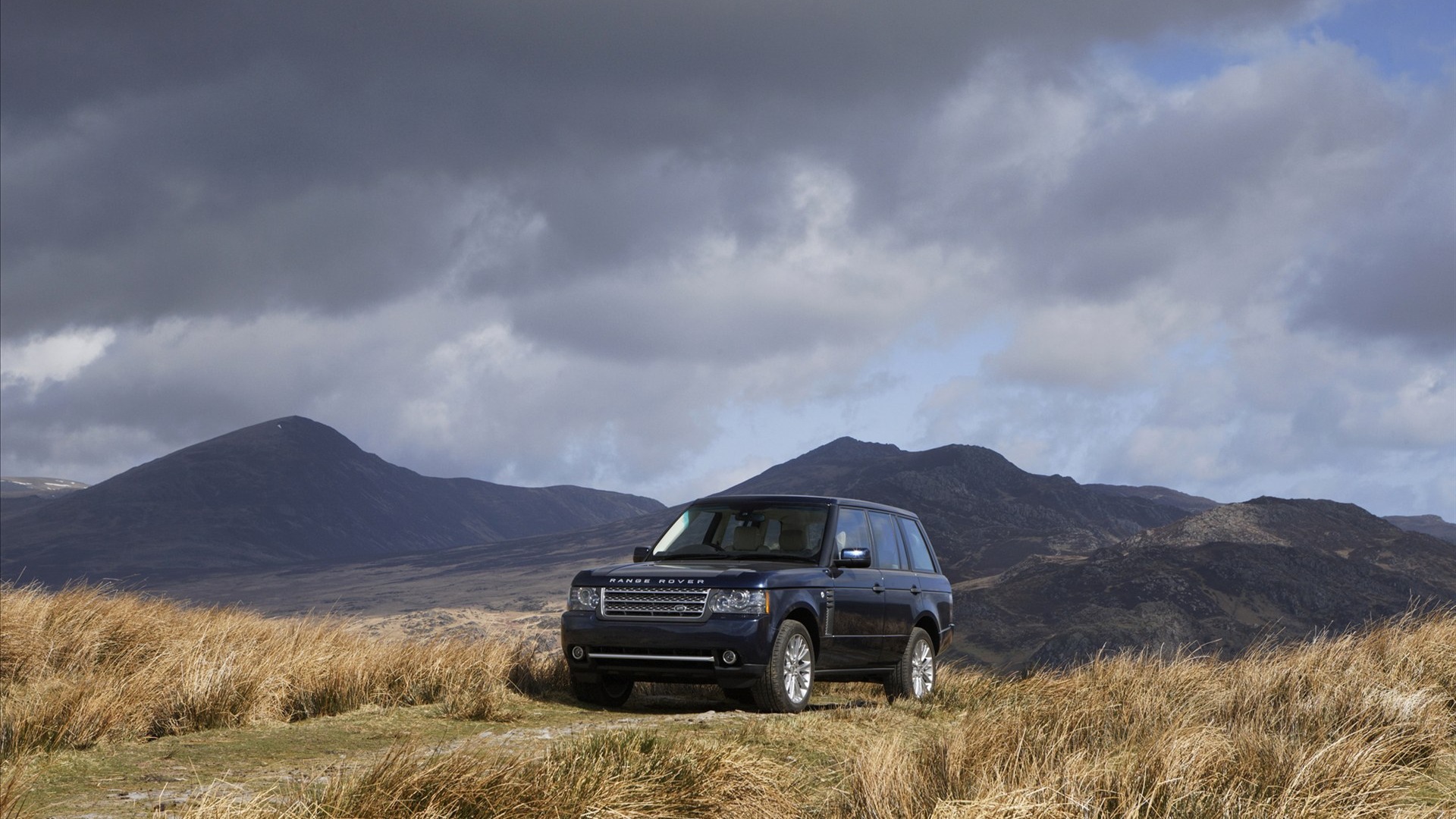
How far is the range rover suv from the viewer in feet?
32.3

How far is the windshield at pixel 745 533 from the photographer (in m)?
11.0

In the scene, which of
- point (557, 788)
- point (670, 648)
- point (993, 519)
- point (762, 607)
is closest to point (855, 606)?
point (762, 607)

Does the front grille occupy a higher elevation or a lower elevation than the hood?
lower

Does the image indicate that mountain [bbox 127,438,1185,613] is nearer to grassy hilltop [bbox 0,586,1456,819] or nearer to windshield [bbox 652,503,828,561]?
grassy hilltop [bbox 0,586,1456,819]

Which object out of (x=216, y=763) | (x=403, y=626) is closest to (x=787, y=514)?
(x=216, y=763)

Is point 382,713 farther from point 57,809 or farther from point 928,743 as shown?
point 928,743

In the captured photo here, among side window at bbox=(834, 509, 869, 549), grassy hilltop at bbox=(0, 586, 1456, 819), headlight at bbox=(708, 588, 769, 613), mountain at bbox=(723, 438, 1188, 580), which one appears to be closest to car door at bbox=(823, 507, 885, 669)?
side window at bbox=(834, 509, 869, 549)

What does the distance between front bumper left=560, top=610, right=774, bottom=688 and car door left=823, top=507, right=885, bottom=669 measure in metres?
1.18

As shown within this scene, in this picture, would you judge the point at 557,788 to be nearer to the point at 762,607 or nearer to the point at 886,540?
the point at 762,607

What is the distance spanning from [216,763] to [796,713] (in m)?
4.33

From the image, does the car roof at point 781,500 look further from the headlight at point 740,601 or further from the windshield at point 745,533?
the headlight at point 740,601

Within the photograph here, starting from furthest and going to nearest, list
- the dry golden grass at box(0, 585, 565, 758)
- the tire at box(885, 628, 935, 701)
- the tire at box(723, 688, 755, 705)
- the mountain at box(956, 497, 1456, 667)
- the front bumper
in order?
the mountain at box(956, 497, 1456, 667)
the tire at box(885, 628, 935, 701)
the tire at box(723, 688, 755, 705)
the front bumper
the dry golden grass at box(0, 585, 565, 758)

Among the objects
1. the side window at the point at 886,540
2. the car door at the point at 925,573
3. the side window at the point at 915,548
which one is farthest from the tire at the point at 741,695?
the side window at the point at 915,548

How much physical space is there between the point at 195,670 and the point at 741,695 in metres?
4.13
